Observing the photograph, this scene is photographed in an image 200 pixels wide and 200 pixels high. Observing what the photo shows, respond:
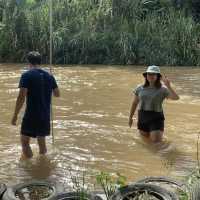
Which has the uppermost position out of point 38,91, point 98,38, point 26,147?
point 98,38

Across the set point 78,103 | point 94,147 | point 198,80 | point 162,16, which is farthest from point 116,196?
point 162,16

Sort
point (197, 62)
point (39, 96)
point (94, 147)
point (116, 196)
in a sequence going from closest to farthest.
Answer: point (116, 196) → point (39, 96) → point (94, 147) → point (197, 62)

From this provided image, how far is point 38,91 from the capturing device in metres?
7.92

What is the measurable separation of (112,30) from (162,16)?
99.2 inches

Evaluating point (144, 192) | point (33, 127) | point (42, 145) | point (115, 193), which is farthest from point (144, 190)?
point (42, 145)

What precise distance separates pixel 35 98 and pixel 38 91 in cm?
12

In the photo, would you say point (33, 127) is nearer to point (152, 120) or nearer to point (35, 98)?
point (35, 98)

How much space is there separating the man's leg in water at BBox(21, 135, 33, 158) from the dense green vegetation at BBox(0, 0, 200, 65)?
12798 mm

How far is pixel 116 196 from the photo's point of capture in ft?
18.3

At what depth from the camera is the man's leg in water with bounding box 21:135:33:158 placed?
26.8ft

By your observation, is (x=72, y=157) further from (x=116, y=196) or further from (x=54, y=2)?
(x=54, y=2)

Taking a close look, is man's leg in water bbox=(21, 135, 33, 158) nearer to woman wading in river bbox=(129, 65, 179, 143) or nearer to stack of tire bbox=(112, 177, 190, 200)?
woman wading in river bbox=(129, 65, 179, 143)

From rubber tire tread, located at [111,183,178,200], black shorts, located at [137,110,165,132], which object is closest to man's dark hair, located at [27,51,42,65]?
black shorts, located at [137,110,165,132]

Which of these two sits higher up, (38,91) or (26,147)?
(38,91)
